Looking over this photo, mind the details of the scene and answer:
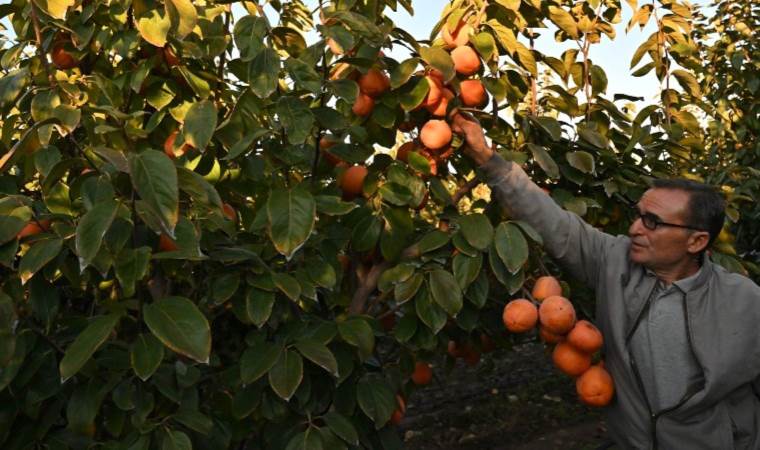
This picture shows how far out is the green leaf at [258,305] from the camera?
1.49m

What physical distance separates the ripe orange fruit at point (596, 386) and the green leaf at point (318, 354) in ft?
2.44

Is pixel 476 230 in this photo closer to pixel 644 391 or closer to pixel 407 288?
pixel 407 288

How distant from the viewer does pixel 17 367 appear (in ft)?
4.61

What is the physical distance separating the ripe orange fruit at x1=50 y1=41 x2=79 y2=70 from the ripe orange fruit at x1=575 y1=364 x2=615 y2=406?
57.5 inches

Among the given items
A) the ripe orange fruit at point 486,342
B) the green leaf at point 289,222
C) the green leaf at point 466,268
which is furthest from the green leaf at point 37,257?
the ripe orange fruit at point 486,342

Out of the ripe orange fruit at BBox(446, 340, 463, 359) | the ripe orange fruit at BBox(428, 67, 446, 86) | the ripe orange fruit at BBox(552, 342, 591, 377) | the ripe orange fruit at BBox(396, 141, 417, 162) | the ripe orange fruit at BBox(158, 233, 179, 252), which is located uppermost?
the ripe orange fruit at BBox(428, 67, 446, 86)

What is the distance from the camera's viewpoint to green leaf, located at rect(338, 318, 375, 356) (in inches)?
61.9

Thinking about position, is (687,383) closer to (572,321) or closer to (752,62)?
(572,321)

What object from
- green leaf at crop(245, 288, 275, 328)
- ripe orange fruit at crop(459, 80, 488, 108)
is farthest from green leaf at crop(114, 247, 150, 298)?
ripe orange fruit at crop(459, 80, 488, 108)

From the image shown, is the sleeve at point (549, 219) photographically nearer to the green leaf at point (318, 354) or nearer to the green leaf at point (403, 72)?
the green leaf at point (403, 72)

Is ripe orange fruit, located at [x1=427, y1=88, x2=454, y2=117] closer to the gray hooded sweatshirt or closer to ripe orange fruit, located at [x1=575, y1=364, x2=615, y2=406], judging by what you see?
the gray hooded sweatshirt

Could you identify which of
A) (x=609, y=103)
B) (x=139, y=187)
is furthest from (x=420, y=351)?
(x=139, y=187)

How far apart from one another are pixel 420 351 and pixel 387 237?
0.44m

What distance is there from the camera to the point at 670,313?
1935mm
